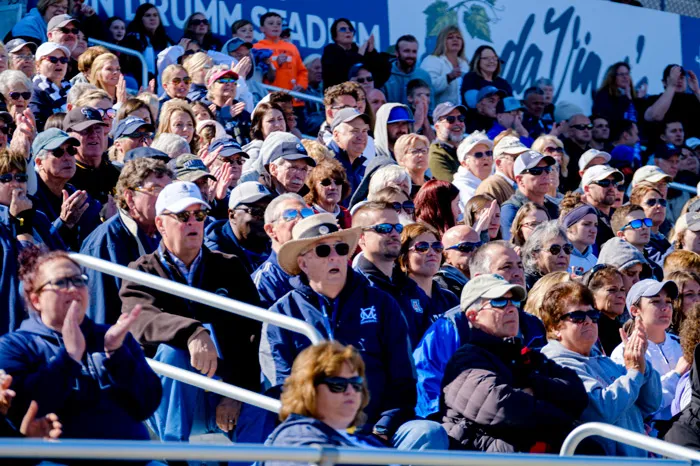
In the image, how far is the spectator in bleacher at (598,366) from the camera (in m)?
6.77

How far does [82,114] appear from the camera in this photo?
358 inches

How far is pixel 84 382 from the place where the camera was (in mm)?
5316

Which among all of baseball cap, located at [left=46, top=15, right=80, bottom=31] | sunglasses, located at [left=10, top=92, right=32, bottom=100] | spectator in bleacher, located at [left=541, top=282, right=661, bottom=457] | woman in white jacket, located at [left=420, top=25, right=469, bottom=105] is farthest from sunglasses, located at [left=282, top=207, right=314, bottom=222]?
woman in white jacket, located at [left=420, top=25, right=469, bottom=105]

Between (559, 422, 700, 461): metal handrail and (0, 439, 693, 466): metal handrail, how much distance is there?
724mm

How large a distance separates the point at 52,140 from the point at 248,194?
1199mm

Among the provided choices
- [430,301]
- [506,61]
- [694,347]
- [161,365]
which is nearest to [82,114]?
[430,301]

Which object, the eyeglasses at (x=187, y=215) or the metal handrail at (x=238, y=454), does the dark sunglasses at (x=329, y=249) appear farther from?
the metal handrail at (x=238, y=454)

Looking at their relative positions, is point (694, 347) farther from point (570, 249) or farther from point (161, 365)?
point (161, 365)

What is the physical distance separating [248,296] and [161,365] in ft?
2.76

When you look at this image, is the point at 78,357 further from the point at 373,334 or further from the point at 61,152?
the point at 61,152

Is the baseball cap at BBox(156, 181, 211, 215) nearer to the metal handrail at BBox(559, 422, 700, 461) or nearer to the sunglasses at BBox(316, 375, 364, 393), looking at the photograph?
the sunglasses at BBox(316, 375, 364, 393)

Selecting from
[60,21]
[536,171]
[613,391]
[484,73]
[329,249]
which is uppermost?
[60,21]

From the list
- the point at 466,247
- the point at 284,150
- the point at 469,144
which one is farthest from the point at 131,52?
the point at 466,247

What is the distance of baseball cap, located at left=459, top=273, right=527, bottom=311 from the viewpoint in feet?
22.2
